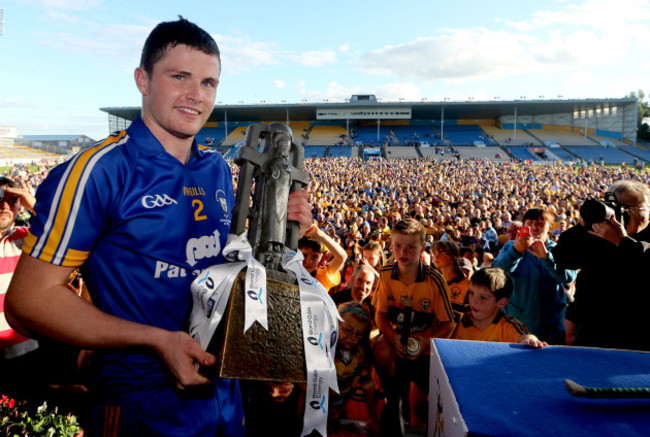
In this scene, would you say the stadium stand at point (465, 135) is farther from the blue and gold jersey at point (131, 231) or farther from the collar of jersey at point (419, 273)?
the blue and gold jersey at point (131, 231)

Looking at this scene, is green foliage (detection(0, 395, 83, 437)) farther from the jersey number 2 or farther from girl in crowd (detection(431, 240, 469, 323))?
girl in crowd (detection(431, 240, 469, 323))

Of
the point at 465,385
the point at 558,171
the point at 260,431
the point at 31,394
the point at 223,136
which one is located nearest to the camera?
the point at 465,385

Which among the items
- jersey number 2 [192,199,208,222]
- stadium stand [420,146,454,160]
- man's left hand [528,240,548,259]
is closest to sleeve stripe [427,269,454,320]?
man's left hand [528,240,548,259]

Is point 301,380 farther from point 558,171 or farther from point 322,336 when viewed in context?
point 558,171

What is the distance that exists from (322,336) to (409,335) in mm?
2239

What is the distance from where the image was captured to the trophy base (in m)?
1.01

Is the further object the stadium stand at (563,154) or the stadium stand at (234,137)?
the stadium stand at (234,137)

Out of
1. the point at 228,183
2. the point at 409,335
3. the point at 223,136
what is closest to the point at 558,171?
the point at 409,335

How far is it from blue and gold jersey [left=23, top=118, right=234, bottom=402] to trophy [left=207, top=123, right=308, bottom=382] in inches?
7.4

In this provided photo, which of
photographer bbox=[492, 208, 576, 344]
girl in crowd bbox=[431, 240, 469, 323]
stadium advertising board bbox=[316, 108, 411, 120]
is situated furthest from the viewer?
stadium advertising board bbox=[316, 108, 411, 120]

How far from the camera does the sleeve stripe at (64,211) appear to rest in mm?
1002

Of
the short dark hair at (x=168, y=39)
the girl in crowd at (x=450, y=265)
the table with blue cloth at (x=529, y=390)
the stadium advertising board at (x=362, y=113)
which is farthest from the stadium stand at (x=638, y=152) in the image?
the short dark hair at (x=168, y=39)

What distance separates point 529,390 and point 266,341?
0.68 metres

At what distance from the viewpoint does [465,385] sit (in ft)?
3.28
